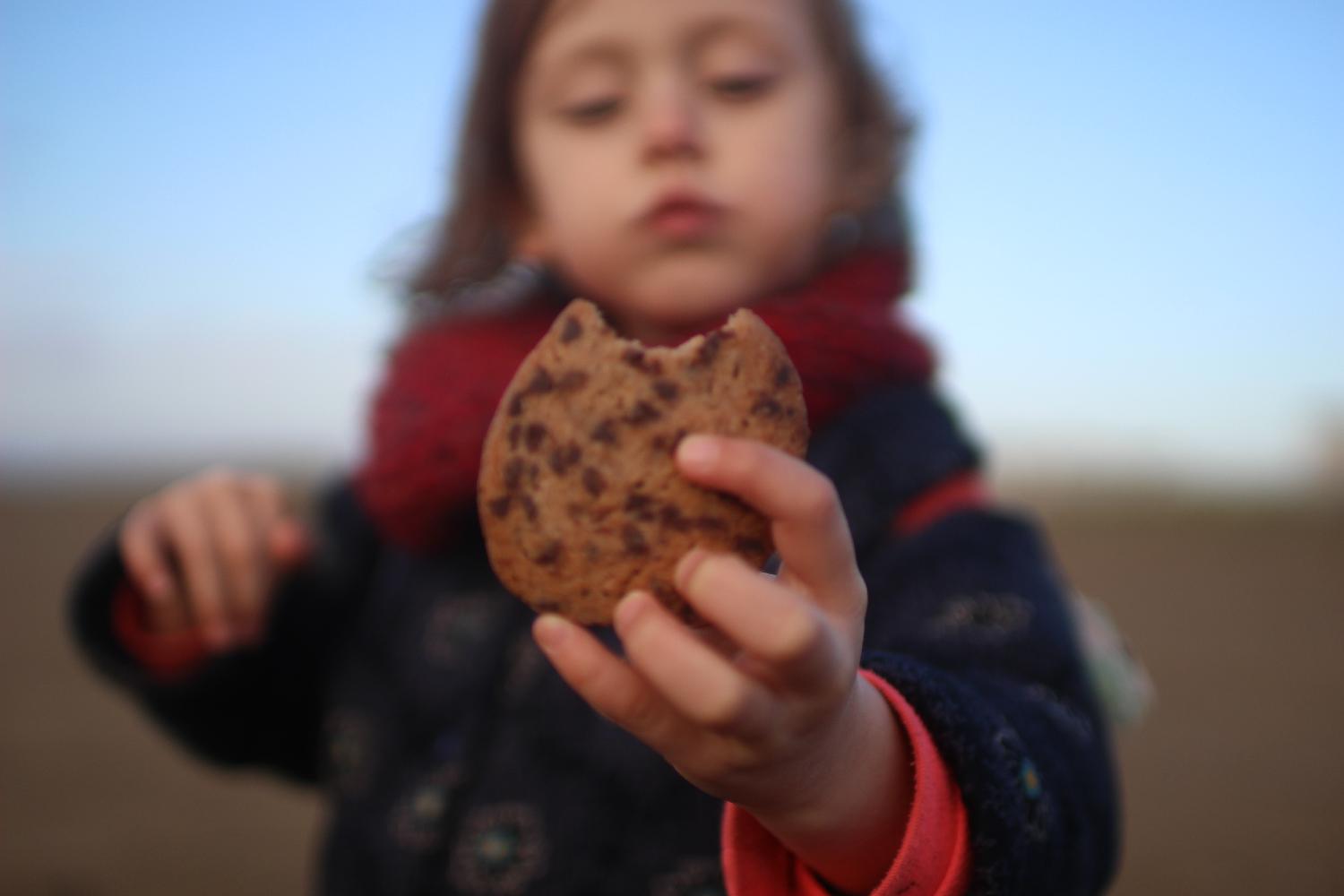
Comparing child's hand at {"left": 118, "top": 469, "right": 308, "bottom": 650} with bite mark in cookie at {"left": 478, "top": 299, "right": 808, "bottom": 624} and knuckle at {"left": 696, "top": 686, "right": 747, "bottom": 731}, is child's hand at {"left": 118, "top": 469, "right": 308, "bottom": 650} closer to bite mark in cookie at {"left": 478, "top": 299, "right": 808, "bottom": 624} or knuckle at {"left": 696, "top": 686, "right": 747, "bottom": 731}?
bite mark in cookie at {"left": 478, "top": 299, "right": 808, "bottom": 624}

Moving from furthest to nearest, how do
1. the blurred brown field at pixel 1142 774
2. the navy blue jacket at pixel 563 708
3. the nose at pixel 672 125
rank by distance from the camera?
the blurred brown field at pixel 1142 774
the nose at pixel 672 125
the navy blue jacket at pixel 563 708

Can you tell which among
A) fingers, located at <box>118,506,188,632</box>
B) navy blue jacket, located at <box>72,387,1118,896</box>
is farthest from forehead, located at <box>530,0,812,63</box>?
fingers, located at <box>118,506,188,632</box>

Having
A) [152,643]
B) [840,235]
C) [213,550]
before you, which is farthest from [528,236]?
[152,643]

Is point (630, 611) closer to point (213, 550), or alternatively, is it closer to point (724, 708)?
point (724, 708)

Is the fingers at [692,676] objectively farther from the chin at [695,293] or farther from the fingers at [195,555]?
the fingers at [195,555]

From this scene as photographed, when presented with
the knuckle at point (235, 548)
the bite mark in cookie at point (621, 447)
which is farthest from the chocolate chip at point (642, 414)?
the knuckle at point (235, 548)

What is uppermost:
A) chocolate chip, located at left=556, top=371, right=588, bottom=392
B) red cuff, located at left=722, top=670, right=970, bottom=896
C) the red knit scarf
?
chocolate chip, located at left=556, top=371, right=588, bottom=392

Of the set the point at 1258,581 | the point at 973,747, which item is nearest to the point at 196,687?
the point at 973,747
